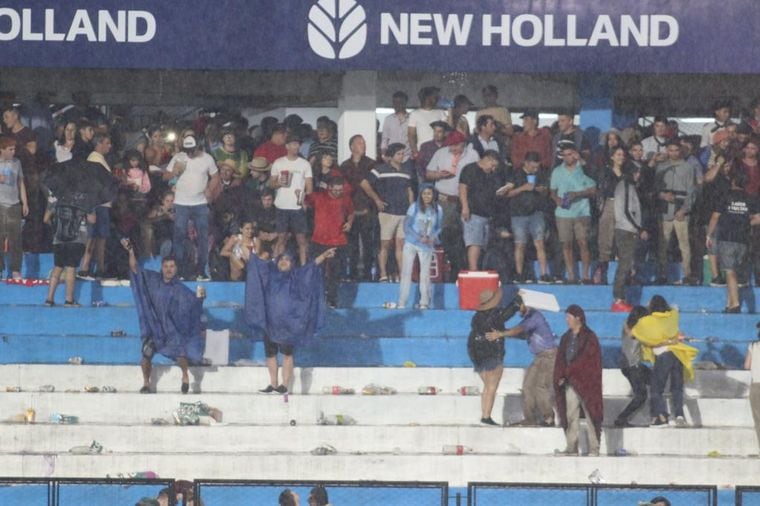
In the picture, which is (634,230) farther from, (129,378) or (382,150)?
(129,378)

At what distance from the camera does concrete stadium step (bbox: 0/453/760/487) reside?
69.5 ft

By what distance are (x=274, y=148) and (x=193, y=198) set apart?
1.39 meters

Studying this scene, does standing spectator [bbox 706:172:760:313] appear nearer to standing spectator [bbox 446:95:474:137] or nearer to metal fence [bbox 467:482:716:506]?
standing spectator [bbox 446:95:474:137]

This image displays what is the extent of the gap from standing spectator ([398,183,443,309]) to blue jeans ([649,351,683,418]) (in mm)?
3153

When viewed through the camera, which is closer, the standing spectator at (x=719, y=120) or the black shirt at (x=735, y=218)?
the black shirt at (x=735, y=218)

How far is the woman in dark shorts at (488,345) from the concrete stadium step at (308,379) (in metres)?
0.87

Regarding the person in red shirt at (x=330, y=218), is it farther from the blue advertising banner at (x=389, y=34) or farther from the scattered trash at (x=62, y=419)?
the scattered trash at (x=62, y=419)

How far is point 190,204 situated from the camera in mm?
24453

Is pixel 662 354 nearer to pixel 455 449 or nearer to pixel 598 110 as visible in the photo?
pixel 455 449

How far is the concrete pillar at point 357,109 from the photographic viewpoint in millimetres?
26359

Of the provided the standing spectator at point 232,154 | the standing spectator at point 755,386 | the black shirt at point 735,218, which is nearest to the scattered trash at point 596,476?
the standing spectator at point 755,386

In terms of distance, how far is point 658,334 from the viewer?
21.9 meters

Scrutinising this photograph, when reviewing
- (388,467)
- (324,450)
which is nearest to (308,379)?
(324,450)

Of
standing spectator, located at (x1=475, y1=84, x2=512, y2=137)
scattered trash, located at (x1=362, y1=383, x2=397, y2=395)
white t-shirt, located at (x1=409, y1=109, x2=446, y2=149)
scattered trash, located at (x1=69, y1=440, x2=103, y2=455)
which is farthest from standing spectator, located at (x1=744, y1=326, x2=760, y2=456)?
scattered trash, located at (x1=69, y1=440, x2=103, y2=455)
